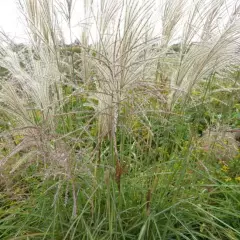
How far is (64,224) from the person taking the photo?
2.27m

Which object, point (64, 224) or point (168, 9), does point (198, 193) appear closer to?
point (64, 224)

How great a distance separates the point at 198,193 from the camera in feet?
8.10

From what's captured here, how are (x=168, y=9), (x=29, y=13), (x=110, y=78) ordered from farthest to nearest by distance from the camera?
(x=168, y=9) < (x=29, y=13) < (x=110, y=78)

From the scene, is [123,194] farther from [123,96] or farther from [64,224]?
[123,96]

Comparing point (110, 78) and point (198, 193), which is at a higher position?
point (110, 78)

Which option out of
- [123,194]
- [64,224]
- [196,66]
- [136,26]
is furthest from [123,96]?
[64,224]

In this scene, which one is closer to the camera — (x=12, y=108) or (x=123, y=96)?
(x=123, y=96)

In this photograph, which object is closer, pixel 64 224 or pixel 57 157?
pixel 57 157

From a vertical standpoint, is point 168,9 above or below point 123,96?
above

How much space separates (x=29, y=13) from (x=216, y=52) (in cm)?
110

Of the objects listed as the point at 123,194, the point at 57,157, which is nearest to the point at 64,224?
the point at 123,194

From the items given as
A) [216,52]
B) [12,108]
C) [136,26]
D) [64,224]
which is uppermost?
[136,26]

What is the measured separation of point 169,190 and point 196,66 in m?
0.86

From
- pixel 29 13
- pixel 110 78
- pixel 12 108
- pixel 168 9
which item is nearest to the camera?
pixel 110 78
